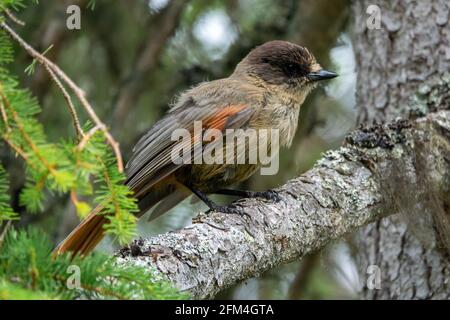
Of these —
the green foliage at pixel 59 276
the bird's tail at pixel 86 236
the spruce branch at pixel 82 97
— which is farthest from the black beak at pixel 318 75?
the green foliage at pixel 59 276

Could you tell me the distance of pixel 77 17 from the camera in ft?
16.6

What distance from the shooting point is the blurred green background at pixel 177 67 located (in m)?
5.50

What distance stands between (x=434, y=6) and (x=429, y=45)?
0.28 meters

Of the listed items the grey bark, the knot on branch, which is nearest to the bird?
the grey bark

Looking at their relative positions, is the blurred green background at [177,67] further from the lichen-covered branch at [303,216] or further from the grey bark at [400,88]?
the lichen-covered branch at [303,216]

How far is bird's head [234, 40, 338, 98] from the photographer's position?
17.0 feet

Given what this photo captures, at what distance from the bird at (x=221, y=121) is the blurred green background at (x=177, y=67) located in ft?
1.98

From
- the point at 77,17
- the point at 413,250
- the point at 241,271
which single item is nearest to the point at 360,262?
the point at 413,250

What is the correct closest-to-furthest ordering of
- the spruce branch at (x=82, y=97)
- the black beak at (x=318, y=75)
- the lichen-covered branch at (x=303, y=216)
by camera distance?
1. the spruce branch at (x=82, y=97)
2. the lichen-covered branch at (x=303, y=216)
3. the black beak at (x=318, y=75)

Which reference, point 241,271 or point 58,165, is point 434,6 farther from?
point 58,165

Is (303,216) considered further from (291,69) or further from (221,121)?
(291,69)

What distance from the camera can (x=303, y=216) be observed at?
12.6 ft

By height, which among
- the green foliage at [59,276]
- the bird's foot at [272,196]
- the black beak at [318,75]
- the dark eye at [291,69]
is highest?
the dark eye at [291,69]

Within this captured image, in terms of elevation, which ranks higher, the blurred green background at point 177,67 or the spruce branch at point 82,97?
the blurred green background at point 177,67
